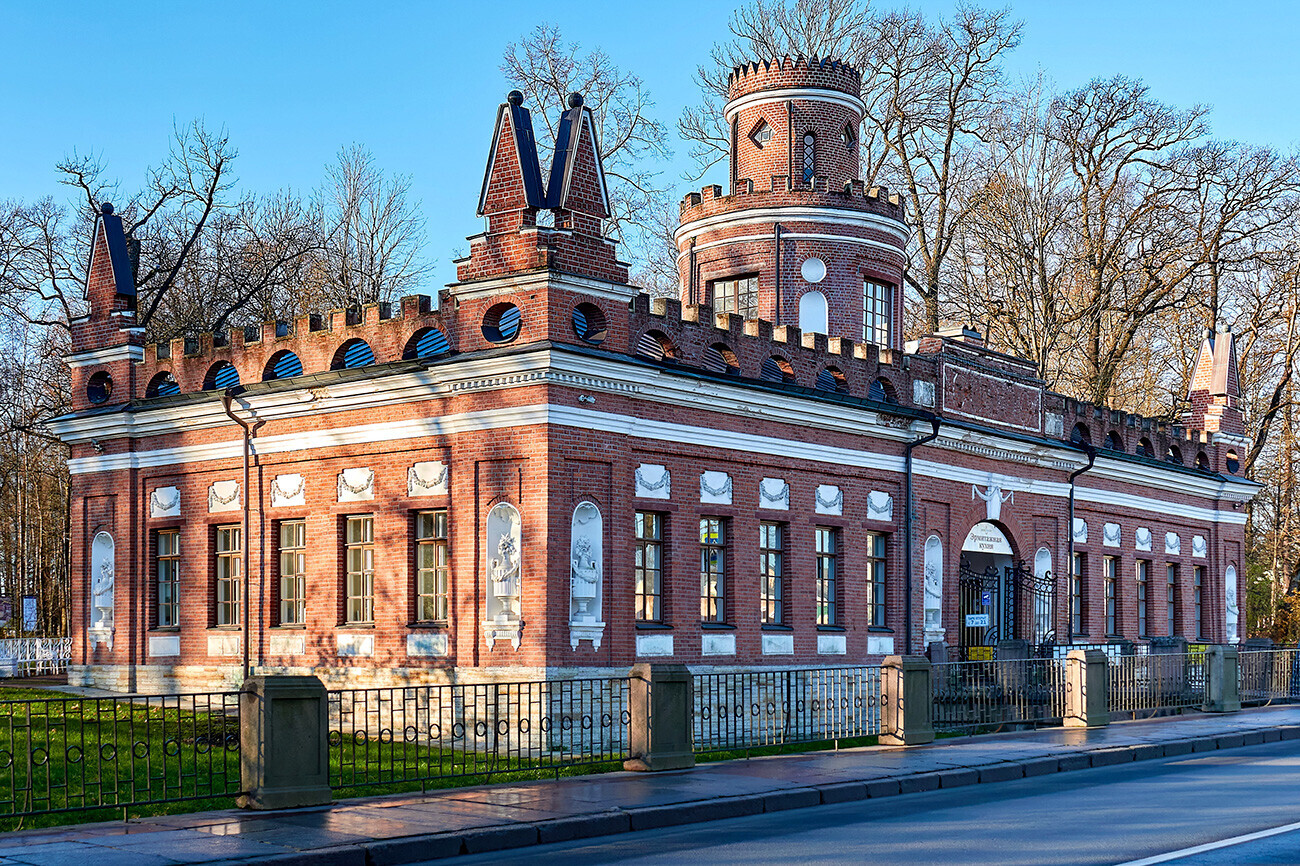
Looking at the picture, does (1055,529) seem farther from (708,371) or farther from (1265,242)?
(1265,242)

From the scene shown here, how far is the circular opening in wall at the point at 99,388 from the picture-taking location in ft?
91.6

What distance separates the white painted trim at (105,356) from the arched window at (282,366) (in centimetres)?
368

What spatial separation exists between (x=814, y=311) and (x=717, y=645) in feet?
34.6

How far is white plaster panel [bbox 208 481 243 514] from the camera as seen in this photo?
25.5 m

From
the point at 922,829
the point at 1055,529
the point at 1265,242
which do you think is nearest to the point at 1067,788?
the point at 922,829

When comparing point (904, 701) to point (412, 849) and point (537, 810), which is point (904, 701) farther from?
point (412, 849)

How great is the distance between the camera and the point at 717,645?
2366cm

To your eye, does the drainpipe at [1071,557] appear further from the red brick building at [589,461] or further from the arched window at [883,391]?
the arched window at [883,391]

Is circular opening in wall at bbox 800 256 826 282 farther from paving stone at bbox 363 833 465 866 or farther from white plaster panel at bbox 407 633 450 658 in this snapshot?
paving stone at bbox 363 833 465 866

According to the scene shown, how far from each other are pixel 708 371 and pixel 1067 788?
9.47m

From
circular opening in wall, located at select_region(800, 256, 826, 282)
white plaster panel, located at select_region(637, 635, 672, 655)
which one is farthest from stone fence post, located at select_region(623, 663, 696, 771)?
circular opening in wall, located at select_region(800, 256, 826, 282)

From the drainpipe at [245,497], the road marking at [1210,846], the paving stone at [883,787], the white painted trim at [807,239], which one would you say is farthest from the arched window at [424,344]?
the road marking at [1210,846]

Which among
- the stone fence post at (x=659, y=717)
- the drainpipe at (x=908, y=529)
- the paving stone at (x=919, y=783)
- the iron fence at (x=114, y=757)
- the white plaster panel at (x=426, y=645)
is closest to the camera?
the iron fence at (x=114, y=757)

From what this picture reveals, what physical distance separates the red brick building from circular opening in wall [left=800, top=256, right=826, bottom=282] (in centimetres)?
6
